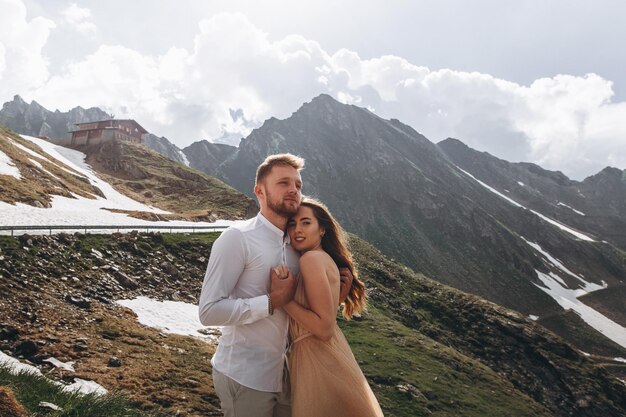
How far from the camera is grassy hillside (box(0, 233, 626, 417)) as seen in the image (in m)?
12.8

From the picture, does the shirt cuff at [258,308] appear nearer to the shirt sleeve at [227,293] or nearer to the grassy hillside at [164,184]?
the shirt sleeve at [227,293]

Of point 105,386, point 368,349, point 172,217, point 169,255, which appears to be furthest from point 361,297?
point 172,217

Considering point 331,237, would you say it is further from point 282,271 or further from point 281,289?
point 281,289

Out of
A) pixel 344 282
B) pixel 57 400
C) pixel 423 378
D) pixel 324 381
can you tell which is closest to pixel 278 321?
pixel 324 381

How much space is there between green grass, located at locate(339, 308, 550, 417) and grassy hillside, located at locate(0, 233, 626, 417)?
103 millimetres

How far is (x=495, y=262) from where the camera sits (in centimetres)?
13275

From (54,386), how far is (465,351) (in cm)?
3698

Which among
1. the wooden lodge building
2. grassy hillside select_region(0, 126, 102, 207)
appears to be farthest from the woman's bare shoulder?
the wooden lodge building

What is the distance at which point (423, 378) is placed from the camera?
24219mm

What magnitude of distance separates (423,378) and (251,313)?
23071 millimetres

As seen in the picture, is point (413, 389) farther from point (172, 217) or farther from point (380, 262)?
point (172, 217)

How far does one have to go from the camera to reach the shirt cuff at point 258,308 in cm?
449

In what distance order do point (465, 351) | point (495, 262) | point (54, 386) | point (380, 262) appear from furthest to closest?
point (495, 262), point (380, 262), point (465, 351), point (54, 386)

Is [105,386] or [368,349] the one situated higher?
[105,386]
